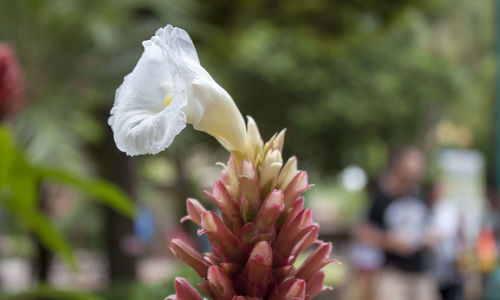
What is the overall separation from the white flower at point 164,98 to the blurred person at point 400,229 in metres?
4.01

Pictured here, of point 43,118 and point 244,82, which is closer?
point 43,118

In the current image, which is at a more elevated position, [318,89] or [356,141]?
[318,89]

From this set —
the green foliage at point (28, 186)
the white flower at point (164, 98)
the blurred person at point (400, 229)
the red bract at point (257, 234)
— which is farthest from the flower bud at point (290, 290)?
the blurred person at point (400, 229)

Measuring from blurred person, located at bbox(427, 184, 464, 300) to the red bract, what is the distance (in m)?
4.38

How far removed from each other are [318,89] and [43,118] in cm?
722

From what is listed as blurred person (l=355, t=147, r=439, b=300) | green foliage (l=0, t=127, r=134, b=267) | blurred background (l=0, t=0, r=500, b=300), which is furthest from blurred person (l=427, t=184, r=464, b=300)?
green foliage (l=0, t=127, r=134, b=267)

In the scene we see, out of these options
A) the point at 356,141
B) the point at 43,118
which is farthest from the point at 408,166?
the point at 356,141

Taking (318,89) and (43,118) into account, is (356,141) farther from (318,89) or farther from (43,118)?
(43,118)

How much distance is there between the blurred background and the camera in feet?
12.8

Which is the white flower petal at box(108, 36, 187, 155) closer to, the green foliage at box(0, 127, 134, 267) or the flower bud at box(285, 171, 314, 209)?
the flower bud at box(285, 171, 314, 209)

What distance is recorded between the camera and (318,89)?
→ 34.9 feet

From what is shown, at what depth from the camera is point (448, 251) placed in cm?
514

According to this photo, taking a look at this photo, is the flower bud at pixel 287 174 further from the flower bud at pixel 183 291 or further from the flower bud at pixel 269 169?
the flower bud at pixel 183 291

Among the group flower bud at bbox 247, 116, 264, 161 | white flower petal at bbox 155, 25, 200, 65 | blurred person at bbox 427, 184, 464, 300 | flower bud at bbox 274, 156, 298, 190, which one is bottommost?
blurred person at bbox 427, 184, 464, 300
